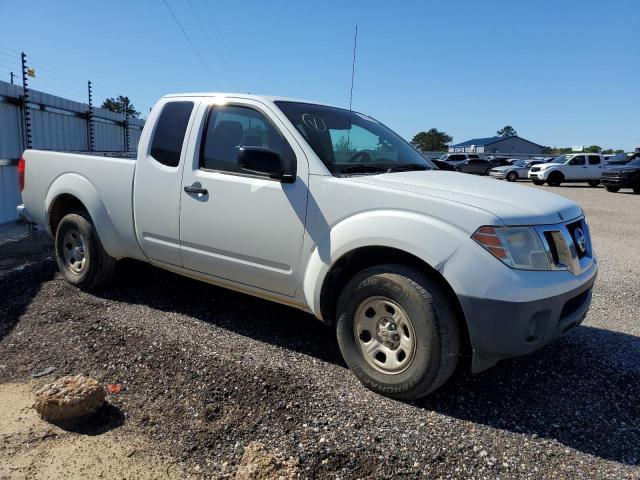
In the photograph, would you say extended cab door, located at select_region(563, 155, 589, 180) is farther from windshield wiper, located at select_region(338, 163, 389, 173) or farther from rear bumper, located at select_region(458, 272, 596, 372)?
rear bumper, located at select_region(458, 272, 596, 372)

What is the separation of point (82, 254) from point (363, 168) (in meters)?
3.03

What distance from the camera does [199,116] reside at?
417cm

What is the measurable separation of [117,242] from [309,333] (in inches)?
76.9

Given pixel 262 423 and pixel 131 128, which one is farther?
pixel 131 128

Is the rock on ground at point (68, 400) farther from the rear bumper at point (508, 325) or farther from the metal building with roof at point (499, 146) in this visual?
the metal building with roof at point (499, 146)

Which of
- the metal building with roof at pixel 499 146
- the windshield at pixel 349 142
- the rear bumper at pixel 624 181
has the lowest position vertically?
the rear bumper at pixel 624 181

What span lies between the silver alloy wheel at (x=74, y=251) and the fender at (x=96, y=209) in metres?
0.37

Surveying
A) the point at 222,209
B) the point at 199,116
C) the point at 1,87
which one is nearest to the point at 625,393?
the point at 222,209

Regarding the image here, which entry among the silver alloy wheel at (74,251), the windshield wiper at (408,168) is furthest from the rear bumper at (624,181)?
the silver alloy wheel at (74,251)

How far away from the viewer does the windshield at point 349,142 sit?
3.67m

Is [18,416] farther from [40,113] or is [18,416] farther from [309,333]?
[40,113]

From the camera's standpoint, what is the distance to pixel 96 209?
4.69 m

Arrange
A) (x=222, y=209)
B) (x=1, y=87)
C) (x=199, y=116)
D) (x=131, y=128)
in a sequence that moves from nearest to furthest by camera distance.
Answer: (x=222, y=209) < (x=199, y=116) < (x=1, y=87) < (x=131, y=128)

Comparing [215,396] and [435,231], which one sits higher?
[435,231]
